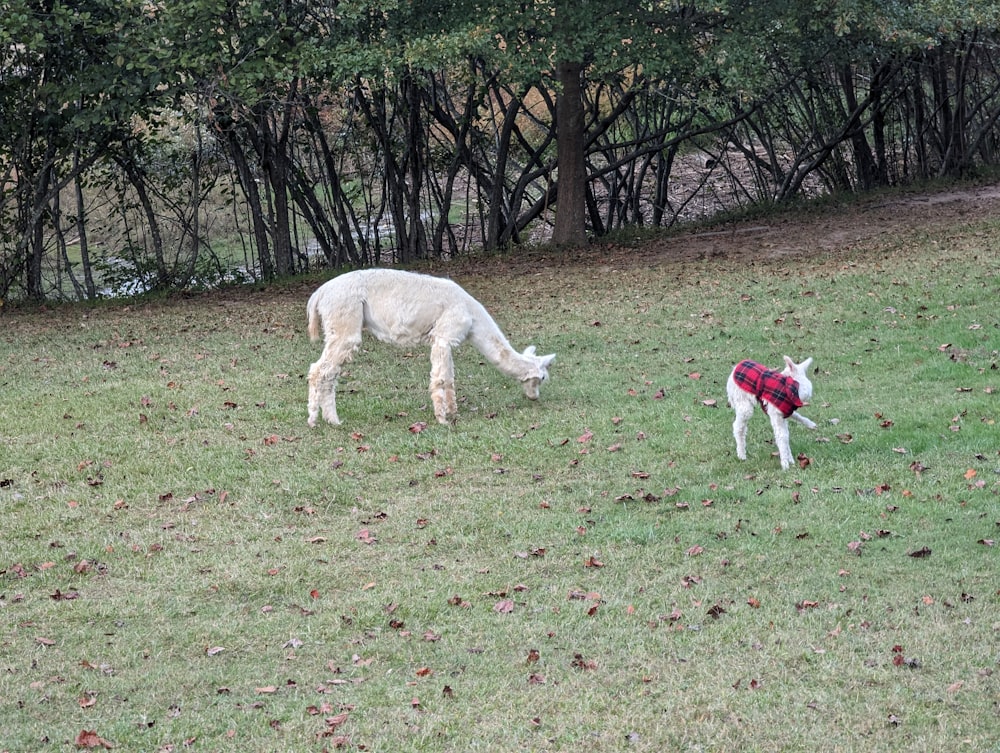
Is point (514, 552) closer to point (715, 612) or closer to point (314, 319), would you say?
point (715, 612)

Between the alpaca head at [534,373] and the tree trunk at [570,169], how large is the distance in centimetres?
1048

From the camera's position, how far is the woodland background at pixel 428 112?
16750 millimetres

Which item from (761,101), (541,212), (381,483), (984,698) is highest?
(761,101)

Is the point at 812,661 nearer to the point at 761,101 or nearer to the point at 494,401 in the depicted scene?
the point at 494,401

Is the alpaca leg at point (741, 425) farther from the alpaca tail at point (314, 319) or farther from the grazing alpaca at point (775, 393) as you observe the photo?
the alpaca tail at point (314, 319)

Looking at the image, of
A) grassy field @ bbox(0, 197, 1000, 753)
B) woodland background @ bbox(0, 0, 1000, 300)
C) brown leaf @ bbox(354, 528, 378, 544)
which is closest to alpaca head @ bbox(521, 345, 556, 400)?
grassy field @ bbox(0, 197, 1000, 753)

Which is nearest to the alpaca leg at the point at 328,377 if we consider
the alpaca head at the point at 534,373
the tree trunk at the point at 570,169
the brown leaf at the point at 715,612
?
the alpaca head at the point at 534,373

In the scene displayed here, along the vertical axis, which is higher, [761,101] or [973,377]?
[761,101]

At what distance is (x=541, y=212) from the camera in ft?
79.0

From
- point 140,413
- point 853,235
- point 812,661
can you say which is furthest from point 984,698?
point 853,235

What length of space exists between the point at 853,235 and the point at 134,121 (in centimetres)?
1275

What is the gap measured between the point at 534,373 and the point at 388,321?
145cm

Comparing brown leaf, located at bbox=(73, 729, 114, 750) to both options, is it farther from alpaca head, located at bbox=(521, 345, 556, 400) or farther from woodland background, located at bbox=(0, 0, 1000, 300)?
woodland background, located at bbox=(0, 0, 1000, 300)

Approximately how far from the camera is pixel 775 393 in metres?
8.41
